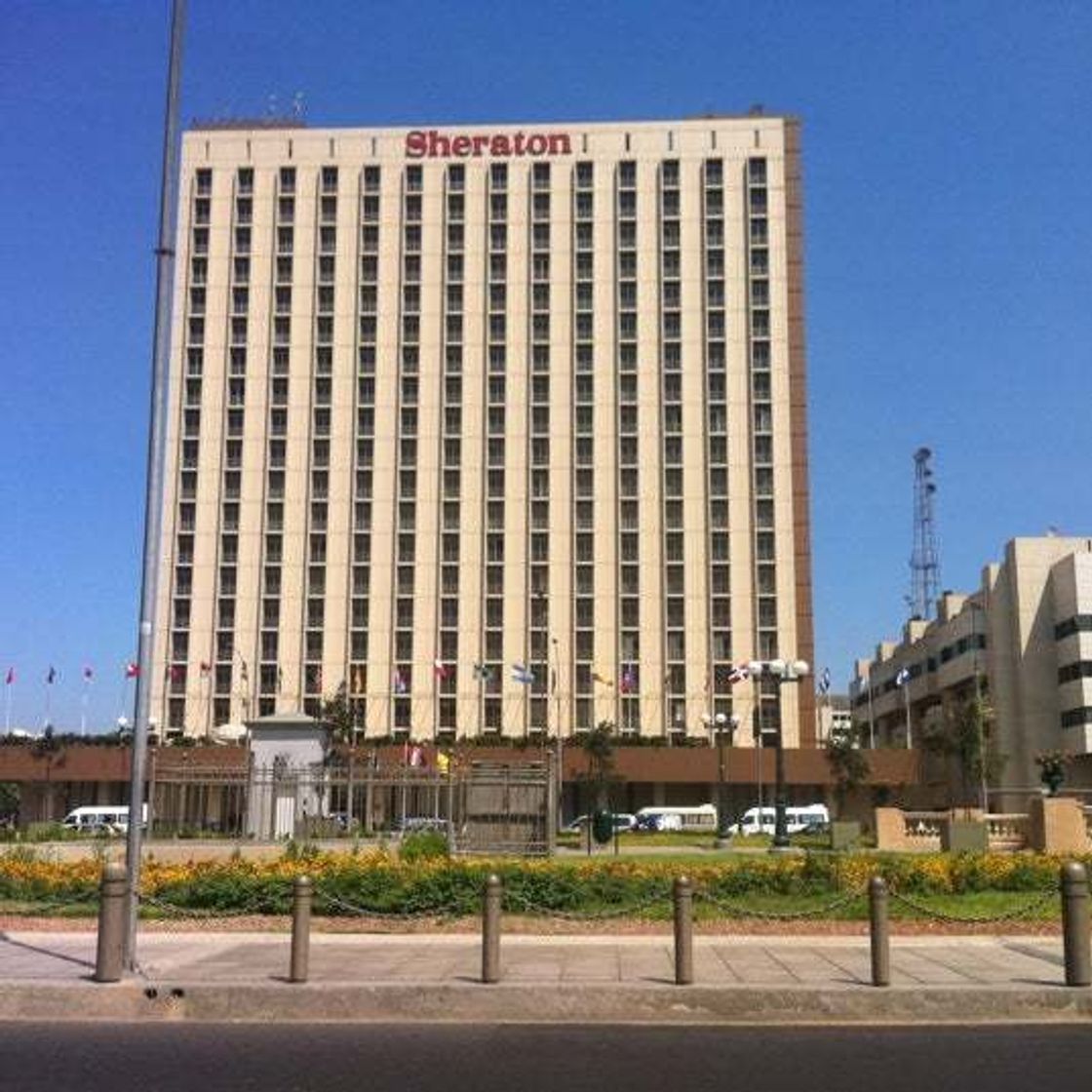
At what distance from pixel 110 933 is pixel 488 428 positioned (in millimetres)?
83500

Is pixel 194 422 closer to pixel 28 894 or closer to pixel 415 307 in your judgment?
pixel 415 307

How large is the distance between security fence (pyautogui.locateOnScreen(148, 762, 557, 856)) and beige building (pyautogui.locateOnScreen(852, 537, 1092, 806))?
53.9 meters

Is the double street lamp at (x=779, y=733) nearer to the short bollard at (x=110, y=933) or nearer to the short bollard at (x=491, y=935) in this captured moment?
the short bollard at (x=491, y=935)

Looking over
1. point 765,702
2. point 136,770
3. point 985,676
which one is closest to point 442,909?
point 136,770

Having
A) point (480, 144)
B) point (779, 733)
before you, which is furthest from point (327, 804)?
point (480, 144)

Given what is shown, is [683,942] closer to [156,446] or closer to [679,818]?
[156,446]

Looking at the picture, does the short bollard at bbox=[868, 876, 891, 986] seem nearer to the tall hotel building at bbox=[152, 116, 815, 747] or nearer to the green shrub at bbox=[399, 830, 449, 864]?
the green shrub at bbox=[399, 830, 449, 864]

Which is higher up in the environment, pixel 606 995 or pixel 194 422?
pixel 194 422

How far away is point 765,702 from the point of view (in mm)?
88562

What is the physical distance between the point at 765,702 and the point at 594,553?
16.0 metres

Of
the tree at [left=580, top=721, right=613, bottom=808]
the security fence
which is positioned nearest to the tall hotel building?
the tree at [left=580, top=721, right=613, bottom=808]

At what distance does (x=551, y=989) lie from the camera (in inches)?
473

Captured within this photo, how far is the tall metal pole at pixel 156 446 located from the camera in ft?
45.5

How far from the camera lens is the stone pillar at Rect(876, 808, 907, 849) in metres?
40.2
